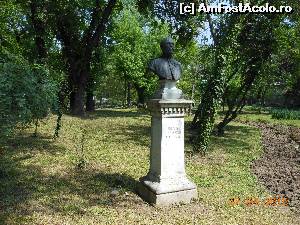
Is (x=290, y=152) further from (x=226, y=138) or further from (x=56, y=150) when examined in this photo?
(x=56, y=150)

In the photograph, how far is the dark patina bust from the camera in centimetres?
802

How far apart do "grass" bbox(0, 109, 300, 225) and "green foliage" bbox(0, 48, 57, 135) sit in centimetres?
169

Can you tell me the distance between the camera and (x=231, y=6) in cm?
1466

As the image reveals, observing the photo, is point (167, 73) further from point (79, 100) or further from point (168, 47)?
point (79, 100)

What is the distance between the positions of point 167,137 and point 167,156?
449 millimetres

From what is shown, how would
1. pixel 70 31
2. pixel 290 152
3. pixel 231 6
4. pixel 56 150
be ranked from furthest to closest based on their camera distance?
pixel 70 31
pixel 290 152
pixel 231 6
pixel 56 150

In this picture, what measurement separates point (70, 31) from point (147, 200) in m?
18.8

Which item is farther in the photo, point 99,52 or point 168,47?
point 99,52

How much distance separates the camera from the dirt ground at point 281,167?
9719 mm

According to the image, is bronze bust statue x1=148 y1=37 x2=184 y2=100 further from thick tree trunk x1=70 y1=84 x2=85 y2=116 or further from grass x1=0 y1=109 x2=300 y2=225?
thick tree trunk x1=70 y1=84 x2=85 y2=116

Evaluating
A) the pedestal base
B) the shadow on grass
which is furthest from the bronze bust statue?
the shadow on grass

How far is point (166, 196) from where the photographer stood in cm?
805

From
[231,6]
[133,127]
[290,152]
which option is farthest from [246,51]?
[133,127]

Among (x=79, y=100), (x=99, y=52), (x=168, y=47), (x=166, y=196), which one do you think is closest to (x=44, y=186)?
(x=166, y=196)
